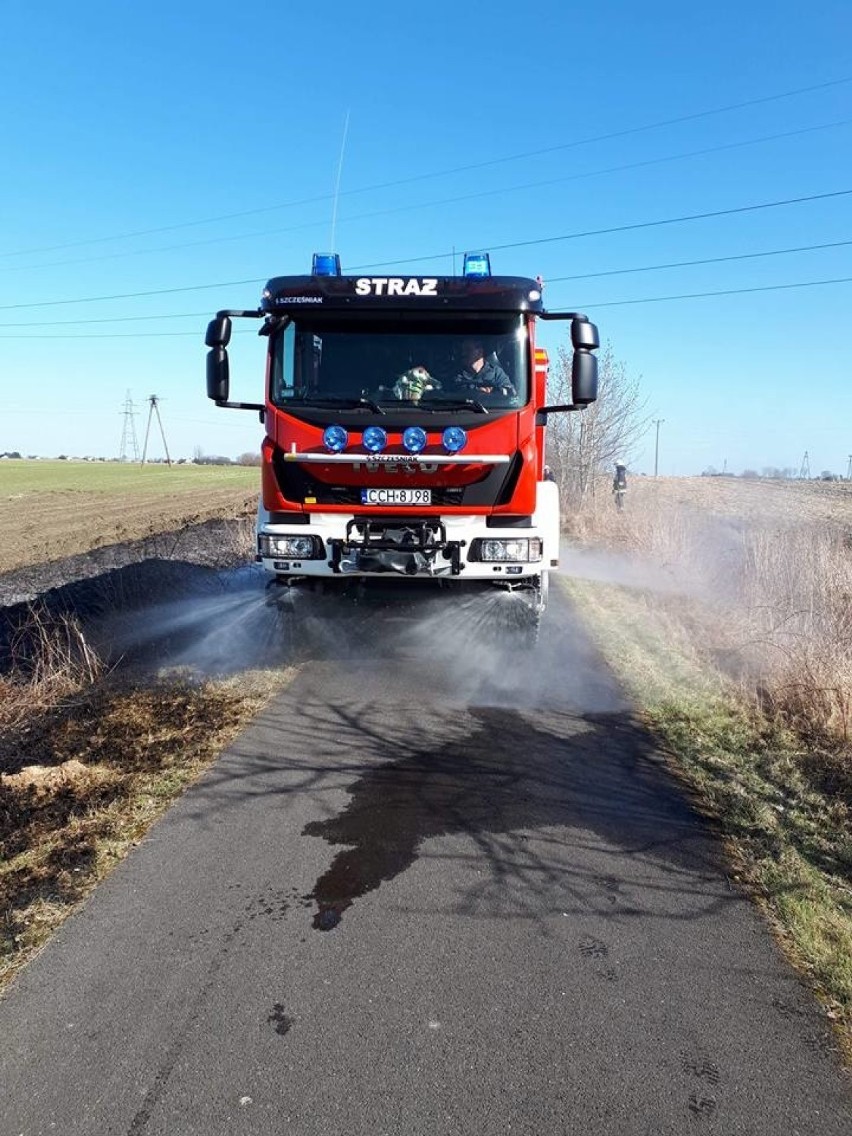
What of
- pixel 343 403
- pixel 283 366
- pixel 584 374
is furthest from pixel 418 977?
pixel 584 374

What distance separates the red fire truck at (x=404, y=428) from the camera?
21.5ft

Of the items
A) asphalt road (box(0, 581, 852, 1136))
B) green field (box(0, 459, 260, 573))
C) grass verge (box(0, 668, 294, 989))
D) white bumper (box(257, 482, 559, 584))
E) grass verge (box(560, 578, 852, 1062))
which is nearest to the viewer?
asphalt road (box(0, 581, 852, 1136))

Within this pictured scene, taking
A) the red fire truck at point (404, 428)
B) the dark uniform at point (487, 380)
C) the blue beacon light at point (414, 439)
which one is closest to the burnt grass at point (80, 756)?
the red fire truck at point (404, 428)

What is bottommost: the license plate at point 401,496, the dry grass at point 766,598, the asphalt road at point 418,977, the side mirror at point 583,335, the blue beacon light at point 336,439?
the asphalt road at point 418,977

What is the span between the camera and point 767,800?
4527 millimetres

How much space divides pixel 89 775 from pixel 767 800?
148 inches

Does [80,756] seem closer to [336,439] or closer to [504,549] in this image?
A: [336,439]

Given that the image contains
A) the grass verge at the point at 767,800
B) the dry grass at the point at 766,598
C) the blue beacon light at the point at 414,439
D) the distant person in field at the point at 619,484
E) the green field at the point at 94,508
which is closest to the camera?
the grass verge at the point at 767,800

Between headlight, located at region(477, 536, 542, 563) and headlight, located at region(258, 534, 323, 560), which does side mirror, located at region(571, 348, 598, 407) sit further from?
headlight, located at region(258, 534, 323, 560)

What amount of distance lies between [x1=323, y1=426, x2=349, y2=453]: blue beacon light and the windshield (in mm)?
309

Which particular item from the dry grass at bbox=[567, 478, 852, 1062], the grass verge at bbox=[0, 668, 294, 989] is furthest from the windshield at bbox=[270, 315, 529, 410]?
the dry grass at bbox=[567, 478, 852, 1062]

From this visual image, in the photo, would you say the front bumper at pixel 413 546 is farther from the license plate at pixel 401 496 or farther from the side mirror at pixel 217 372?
the side mirror at pixel 217 372

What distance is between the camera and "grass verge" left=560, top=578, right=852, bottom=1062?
3.13 m

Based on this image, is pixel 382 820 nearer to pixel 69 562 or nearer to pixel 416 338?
pixel 416 338
